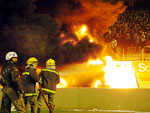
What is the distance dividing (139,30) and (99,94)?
11.2 metres

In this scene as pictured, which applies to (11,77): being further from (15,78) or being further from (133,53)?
(133,53)

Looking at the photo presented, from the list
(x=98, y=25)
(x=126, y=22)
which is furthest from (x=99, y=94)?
(x=126, y=22)

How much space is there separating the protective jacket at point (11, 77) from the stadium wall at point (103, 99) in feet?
12.5

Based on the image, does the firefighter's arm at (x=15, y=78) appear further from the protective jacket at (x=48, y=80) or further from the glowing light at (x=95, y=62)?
the glowing light at (x=95, y=62)

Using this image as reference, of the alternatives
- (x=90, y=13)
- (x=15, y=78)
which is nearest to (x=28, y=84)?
(x=15, y=78)

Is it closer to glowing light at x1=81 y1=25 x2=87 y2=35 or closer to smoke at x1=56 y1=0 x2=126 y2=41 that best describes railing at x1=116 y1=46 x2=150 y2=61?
smoke at x1=56 y1=0 x2=126 y2=41

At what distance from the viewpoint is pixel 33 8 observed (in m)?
14.4

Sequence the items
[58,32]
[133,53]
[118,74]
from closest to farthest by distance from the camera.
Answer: [58,32] < [118,74] < [133,53]

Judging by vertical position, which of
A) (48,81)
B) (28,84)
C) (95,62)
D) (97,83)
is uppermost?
(95,62)

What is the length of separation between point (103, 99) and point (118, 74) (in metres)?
6.06

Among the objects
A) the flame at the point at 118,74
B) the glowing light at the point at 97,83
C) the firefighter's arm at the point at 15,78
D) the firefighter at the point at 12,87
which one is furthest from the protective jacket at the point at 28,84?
the flame at the point at 118,74

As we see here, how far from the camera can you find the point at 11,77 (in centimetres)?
629

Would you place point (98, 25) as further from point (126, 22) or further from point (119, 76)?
point (126, 22)

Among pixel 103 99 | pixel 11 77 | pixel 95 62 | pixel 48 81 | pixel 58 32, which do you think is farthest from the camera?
pixel 95 62
